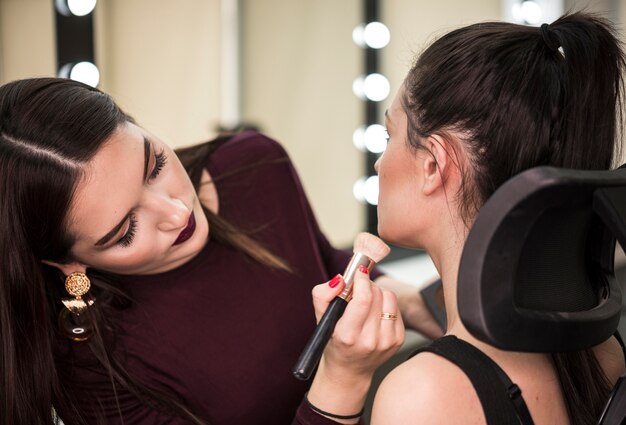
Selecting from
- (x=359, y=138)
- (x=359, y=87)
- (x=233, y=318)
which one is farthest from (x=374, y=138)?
(x=233, y=318)

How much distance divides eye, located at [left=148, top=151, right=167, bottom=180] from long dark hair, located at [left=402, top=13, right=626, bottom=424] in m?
0.38

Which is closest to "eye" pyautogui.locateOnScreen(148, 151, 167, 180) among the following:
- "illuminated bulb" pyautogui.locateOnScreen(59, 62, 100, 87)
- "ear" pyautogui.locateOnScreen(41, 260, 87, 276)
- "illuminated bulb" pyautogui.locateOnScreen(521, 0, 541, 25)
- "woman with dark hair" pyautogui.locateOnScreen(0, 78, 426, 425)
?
"woman with dark hair" pyautogui.locateOnScreen(0, 78, 426, 425)

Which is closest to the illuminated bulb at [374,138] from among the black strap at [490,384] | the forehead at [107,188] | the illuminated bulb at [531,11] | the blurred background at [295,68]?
the blurred background at [295,68]

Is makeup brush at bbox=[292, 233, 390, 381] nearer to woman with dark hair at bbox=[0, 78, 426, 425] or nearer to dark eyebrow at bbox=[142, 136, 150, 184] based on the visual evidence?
woman with dark hair at bbox=[0, 78, 426, 425]

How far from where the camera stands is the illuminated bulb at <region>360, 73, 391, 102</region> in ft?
9.43

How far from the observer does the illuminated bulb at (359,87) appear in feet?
9.58

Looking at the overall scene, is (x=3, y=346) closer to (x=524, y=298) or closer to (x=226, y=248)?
(x=226, y=248)

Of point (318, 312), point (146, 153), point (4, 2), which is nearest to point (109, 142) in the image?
point (146, 153)

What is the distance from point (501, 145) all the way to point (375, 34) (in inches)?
85.6

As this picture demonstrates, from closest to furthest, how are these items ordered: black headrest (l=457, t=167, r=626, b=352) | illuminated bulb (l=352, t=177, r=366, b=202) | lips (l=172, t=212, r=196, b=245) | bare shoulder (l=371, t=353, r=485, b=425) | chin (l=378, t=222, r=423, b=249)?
1. black headrest (l=457, t=167, r=626, b=352)
2. bare shoulder (l=371, t=353, r=485, b=425)
3. chin (l=378, t=222, r=423, b=249)
4. lips (l=172, t=212, r=196, b=245)
5. illuminated bulb (l=352, t=177, r=366, b=202)

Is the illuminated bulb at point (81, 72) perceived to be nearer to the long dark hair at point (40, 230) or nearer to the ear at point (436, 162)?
the long dark hair at point (40, 230)

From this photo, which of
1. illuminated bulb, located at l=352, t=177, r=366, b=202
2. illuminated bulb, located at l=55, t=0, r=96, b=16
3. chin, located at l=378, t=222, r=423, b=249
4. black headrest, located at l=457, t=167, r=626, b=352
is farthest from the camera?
illuminated bulb, located at l=352, t=177, r=366, b=202

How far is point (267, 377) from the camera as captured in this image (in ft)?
3.59

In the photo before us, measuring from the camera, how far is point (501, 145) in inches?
30.9
